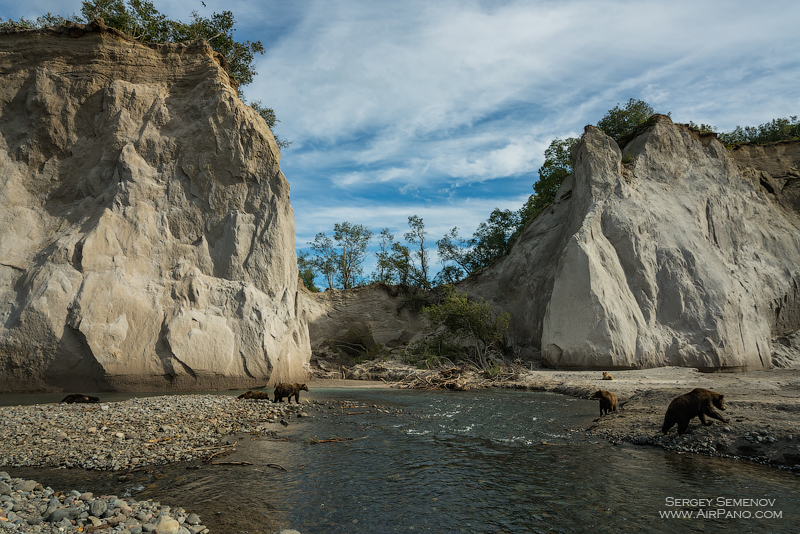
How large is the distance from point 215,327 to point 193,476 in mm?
10857

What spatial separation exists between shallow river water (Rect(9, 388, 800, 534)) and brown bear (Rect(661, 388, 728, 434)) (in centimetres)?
74

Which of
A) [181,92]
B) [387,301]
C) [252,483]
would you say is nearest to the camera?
[252,483]

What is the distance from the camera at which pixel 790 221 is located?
2620 centimetres

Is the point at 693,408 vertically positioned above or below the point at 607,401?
above

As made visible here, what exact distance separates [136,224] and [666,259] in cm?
2544

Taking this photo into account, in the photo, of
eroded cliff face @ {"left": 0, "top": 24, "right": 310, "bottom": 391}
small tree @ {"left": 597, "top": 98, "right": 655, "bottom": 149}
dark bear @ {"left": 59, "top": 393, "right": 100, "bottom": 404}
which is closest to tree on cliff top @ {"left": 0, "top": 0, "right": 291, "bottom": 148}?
eroded cliff face @ {"left": 0, "top": 24, "right": 310, "bottom": 391}

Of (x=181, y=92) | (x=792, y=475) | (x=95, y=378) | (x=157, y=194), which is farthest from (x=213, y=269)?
(x=792, y=475)

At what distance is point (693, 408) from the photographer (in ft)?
22.9

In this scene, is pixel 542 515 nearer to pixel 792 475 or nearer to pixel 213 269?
pixel 792 475

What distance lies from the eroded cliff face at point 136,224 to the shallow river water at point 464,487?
357 inches

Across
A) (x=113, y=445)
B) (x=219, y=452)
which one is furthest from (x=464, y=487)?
(x=113, y=445)

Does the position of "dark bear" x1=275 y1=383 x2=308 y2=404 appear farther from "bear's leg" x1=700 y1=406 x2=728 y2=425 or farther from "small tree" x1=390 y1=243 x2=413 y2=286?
"small tree" x1=390 y1=243 x2=413 y2=286

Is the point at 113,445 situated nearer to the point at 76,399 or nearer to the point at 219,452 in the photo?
the point at 219,452

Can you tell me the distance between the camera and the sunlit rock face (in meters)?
20.1
